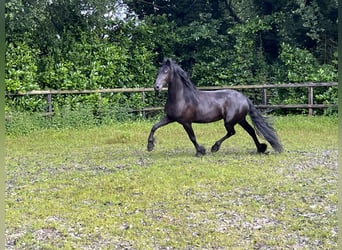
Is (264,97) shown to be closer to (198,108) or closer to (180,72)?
(198,108)

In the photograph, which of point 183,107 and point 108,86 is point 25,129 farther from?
point 183,107

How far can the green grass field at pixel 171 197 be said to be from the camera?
342 centimetres

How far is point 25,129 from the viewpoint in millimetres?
9516

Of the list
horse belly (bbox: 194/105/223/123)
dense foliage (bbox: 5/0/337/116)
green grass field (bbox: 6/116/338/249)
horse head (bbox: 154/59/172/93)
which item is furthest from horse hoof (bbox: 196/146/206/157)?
dense foliage (bbox: 5/0/337/116)

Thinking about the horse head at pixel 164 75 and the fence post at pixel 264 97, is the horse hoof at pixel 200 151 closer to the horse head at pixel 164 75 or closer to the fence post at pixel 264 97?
the horse head at pixel 164 75

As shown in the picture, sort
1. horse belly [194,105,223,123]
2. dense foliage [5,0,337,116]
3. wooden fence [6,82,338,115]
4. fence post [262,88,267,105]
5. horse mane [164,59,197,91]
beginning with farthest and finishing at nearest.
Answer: fence post [262,88,267,105], dense foliage [5,0,337,116], wooden fence [6,82,338,115], horse belly [194,105,223,123], horse mane [164,59,197,91]

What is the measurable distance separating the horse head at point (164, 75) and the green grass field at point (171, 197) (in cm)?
107

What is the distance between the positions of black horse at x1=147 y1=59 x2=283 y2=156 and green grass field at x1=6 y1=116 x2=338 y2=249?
1.21 feet

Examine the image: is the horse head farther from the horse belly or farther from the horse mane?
the horse belly

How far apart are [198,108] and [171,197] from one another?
7.37ft

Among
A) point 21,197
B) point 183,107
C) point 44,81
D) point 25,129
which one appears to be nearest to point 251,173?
point 183,107

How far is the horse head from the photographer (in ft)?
20.1

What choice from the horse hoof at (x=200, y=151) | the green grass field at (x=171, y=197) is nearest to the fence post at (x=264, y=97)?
the green grass field at (x=171, y=197)

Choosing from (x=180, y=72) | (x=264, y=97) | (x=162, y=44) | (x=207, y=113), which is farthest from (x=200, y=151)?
(x=162, y=44)
